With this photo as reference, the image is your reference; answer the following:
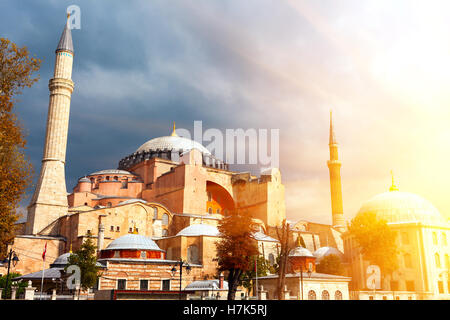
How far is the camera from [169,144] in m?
51.7

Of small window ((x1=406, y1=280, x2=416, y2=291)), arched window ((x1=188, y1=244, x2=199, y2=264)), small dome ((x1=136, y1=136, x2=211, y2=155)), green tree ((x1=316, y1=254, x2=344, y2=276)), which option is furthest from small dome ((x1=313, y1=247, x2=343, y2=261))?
small dome ((x1=136, y1=136, x2=211, y2=155))

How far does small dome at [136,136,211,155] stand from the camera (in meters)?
51.3

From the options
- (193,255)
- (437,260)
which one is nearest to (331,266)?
(437,260)

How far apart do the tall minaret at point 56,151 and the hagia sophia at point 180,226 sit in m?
0.09

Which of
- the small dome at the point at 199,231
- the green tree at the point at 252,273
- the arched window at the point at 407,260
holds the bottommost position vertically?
the green tree at the point at 252,273

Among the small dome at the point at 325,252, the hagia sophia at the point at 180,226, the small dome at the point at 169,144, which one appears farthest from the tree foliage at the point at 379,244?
the small dome at the point at 169,144

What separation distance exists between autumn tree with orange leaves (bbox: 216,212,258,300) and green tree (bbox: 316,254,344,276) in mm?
13872

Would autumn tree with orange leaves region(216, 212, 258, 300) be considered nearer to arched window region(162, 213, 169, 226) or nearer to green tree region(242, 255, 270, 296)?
green tree region(242, 255, 270, 296)

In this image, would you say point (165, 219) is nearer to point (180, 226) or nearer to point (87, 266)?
point (180, 226)

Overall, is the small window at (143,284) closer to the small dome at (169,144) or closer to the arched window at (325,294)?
the arched window at (325,294)

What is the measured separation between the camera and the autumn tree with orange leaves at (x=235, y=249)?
24312 mm

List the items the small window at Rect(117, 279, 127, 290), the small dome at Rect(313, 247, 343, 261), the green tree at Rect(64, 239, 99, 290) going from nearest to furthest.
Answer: the green tree at Rect(64, 239, 99, 290) → the small window at Rect(117, 279, 127, 290) → the small dome at Rect(313, 247, 343, 261)

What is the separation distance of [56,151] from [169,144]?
1731 cm
